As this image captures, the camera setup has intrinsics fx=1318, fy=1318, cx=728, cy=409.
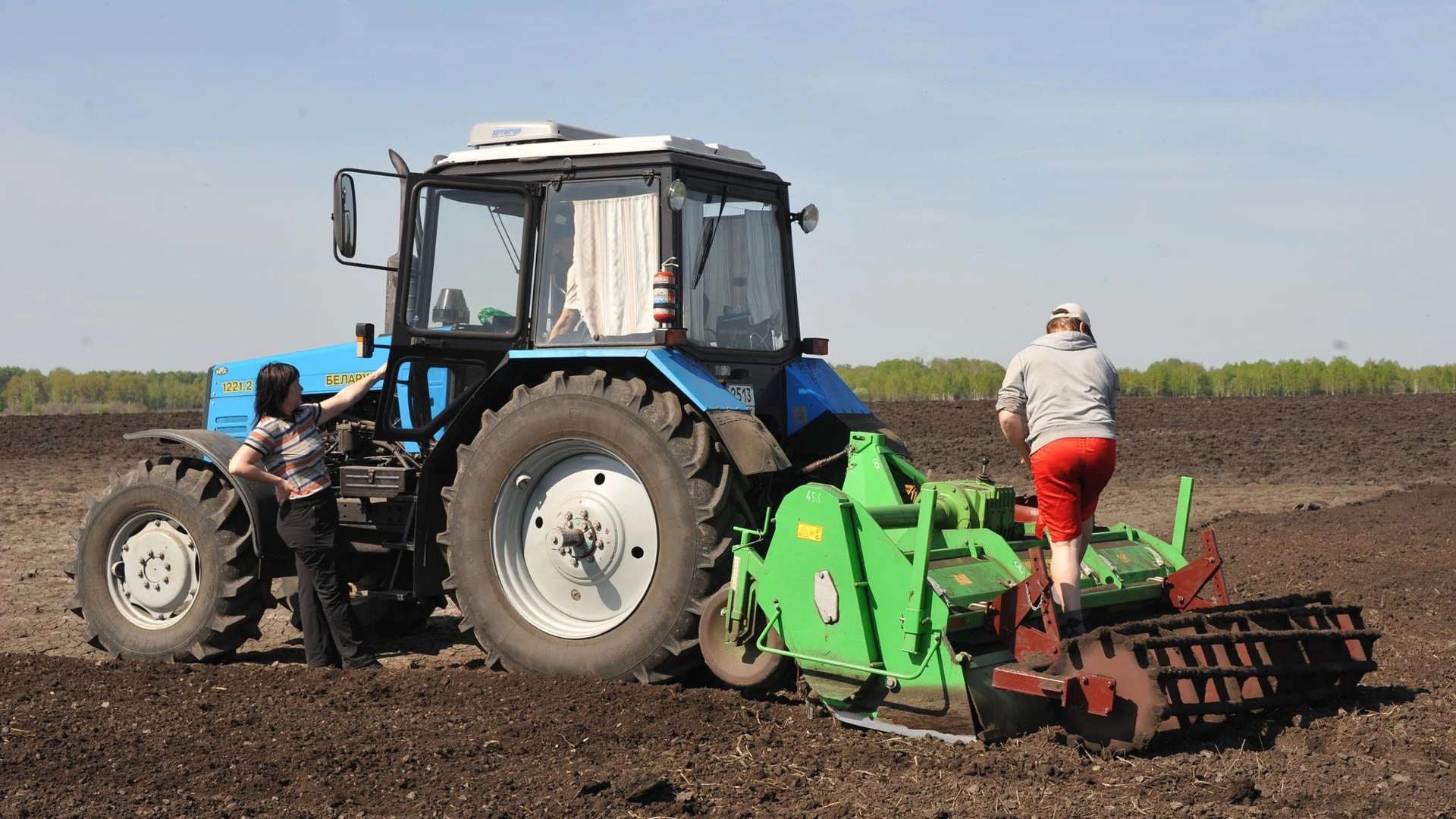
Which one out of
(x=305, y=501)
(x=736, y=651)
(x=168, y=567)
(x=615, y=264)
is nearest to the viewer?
(x=736, y=651)

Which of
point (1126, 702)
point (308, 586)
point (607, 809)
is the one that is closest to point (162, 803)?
point (607, 809)

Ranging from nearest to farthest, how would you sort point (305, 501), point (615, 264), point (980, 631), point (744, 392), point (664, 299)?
point (980, 631) → point (664, 299) → point (615, 264) → point (744, 392) → point (305, 501)

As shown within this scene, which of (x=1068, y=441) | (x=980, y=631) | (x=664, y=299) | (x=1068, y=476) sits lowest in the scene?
(x=980, y=631)

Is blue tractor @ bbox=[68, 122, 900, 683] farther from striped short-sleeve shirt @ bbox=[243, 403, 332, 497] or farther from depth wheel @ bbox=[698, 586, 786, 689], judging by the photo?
striped short-sleeve shirt @ bbox=[243, 403, 332, 497]

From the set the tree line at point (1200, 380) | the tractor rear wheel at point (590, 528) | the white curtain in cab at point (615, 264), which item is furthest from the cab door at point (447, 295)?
the tree line at point (1200, 380)

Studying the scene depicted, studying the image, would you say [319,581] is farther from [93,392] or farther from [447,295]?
[93,392]

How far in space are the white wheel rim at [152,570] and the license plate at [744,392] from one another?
3181mm

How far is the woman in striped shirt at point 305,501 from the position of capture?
6734mm

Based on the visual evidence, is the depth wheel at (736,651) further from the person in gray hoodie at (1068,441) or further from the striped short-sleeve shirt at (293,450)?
the striped short-sleeve shirt at (293,450)

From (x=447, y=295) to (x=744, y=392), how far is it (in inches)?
67.1

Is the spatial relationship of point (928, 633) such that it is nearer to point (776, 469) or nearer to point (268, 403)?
point (776, 469)

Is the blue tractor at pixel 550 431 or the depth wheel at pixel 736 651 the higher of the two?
the blue tractor at pixel 550 431

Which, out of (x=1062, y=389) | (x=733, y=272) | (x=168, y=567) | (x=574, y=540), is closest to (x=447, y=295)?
(x=733, y=272)

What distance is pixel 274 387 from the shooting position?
6.76 metres
